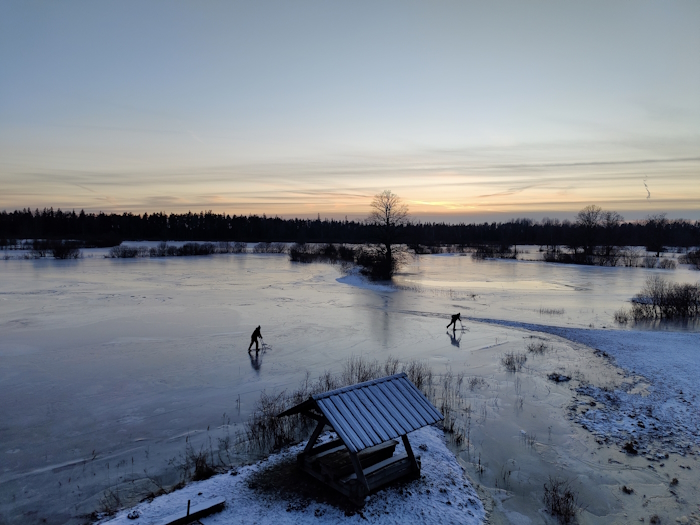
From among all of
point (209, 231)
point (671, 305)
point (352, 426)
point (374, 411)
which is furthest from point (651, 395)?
point (209, 231)

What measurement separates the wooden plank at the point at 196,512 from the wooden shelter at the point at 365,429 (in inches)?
52.2

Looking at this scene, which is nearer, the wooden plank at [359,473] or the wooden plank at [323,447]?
the wooden plank at [359,473]

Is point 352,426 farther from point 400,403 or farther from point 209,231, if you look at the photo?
point 209,231

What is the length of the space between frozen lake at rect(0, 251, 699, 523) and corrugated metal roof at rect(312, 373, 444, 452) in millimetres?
3338

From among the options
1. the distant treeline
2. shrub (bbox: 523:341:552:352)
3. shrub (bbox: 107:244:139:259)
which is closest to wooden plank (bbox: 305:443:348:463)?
shrub (bbox: 523:341:552:352)

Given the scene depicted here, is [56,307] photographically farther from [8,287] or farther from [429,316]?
[429,316]

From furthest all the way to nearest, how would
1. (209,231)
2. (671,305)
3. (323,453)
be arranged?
(209,231)
(671,305)
(323,453)

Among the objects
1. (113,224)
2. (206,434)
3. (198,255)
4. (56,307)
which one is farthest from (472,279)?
(113,224)

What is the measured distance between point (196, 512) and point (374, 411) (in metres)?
2.57

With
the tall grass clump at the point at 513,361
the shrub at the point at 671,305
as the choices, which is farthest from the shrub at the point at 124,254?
the shrub at the point at 671,305

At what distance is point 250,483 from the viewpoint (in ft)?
21.4

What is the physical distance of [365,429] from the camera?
18.7 ft

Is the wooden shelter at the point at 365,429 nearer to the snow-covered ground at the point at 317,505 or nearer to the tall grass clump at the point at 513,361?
the snow-covered ground at the point at 317,505

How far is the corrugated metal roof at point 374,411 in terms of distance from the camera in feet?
18.4
